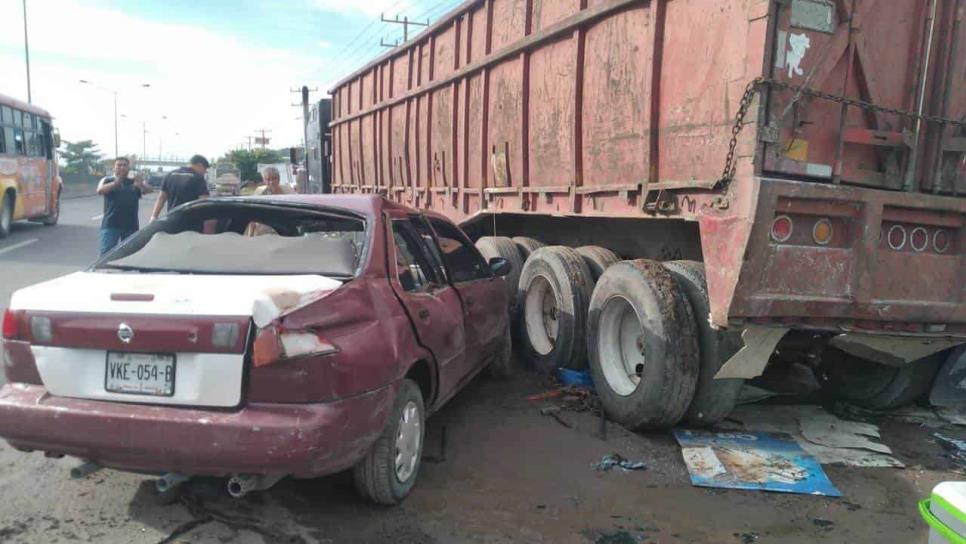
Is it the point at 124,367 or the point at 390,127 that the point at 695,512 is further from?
the point at 390,127

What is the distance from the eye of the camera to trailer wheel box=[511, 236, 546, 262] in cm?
715

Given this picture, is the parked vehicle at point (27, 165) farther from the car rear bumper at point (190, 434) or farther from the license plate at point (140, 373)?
Result: the license plate at point (140, 373)

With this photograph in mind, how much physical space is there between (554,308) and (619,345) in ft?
4.08

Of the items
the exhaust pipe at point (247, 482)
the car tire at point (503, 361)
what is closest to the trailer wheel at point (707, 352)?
the car tire at point (503, 361)

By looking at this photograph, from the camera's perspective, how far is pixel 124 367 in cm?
274

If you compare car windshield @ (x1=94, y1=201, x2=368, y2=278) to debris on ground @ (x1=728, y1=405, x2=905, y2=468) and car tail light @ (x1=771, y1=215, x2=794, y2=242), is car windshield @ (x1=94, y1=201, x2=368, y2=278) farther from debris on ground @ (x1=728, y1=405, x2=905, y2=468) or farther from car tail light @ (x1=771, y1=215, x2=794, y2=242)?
debris on ground @ (x1=728, y1=405, x2=905, y2=468)

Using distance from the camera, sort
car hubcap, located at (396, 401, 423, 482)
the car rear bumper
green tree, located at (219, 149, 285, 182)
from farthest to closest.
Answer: green tree, located at (219, 149, 285, 182) < car hubcap, located at (396, 401, 423, 482) < the car rear bumper

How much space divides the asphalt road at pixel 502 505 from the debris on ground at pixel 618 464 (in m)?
0.06

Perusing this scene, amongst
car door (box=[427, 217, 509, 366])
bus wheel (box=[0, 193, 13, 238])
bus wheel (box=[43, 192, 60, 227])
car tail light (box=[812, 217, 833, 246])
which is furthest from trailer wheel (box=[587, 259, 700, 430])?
bus wheel (box=[43, 192, 60, 227])

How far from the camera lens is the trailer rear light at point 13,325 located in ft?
9.47

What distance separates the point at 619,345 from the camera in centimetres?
498

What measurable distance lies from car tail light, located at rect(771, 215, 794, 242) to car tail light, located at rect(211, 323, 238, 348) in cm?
269

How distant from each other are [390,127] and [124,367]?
7.82m

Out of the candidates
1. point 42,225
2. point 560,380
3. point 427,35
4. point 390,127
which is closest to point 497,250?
point 560,380
